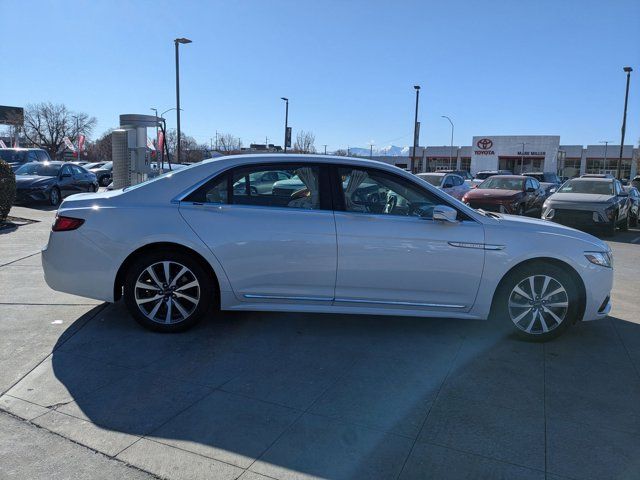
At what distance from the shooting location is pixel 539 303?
4.54 meters

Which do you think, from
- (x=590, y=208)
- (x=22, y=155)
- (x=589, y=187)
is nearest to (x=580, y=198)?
(x=590, y=208)

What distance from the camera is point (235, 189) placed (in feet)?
15.0

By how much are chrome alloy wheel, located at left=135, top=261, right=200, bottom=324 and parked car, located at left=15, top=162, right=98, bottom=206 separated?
1325cm

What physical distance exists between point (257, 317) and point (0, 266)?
13.9ft

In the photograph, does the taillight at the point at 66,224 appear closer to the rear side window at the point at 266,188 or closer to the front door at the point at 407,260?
the rear side window at the point at 266,188

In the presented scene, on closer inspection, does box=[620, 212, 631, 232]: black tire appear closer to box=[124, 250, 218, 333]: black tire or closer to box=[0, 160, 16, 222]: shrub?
A: box=[124, 250, 218, 333]: black tire

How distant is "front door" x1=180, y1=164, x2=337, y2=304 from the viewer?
14.3 ft

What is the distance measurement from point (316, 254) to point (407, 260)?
2.56 ft

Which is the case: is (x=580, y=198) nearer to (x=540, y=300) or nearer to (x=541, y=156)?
(x=540, y=300)

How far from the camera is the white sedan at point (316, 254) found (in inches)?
173

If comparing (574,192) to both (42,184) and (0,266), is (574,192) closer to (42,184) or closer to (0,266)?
(0,266)

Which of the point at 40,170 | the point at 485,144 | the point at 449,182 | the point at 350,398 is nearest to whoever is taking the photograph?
the point at 350,398

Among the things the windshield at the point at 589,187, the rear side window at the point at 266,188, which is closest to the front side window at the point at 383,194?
the rear side window at the point at 266,188

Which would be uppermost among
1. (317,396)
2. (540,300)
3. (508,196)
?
(508,196)
